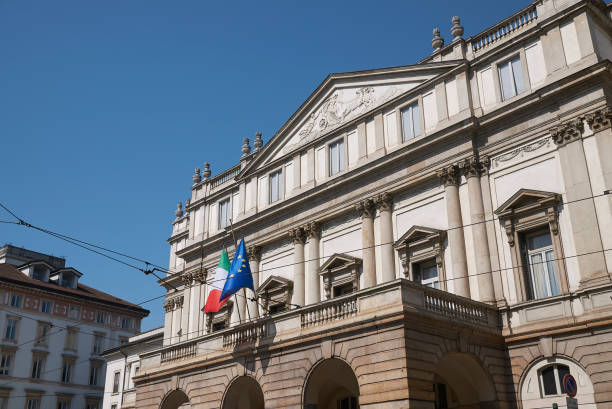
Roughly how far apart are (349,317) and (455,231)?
6.06 m

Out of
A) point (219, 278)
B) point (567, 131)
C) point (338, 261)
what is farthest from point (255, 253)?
point (567, 131)

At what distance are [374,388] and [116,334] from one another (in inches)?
1887

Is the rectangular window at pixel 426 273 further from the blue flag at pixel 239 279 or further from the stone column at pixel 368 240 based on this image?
the blue flag at pixel 239 279

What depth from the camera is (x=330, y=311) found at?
61.8 feet

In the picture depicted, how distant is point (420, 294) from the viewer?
57.7 feet

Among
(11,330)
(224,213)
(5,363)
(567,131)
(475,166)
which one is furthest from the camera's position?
(11,330)

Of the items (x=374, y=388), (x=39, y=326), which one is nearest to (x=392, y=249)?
(x=374, y=388)

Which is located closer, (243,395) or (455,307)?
(455,307)

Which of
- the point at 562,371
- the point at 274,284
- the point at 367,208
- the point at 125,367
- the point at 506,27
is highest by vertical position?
the point at 506,27

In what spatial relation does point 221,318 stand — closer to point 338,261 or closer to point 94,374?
point 338,261

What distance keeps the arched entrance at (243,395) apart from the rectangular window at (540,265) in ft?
31.9

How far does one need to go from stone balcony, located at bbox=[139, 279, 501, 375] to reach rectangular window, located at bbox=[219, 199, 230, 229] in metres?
10.8

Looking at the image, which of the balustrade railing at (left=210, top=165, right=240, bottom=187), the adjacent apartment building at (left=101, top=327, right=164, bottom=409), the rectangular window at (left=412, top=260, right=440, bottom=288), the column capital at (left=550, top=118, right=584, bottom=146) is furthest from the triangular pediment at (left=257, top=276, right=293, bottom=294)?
the adjacent apartment building at (left=101, top=327, right=164, bottom=409)

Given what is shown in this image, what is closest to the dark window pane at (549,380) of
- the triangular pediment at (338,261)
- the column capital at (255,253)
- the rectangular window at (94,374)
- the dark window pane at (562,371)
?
the dark window pane at (562,371)
